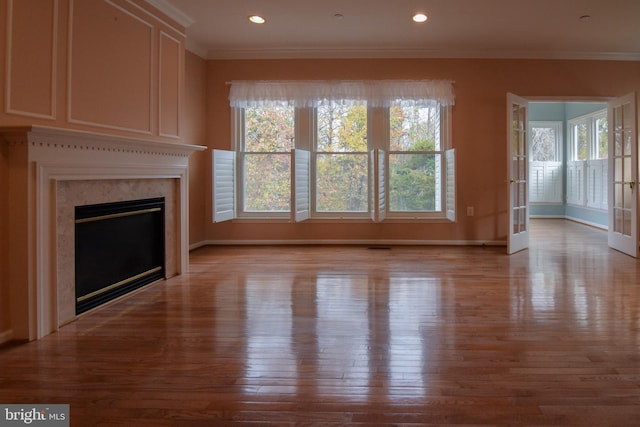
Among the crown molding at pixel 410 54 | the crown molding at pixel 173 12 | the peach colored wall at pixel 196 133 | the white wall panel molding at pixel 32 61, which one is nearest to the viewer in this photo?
the white wall panel molding at pixel 32 61

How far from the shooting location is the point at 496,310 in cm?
305

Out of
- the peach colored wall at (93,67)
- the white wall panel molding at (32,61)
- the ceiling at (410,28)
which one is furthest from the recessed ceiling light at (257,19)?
the white wall panel molding at (32,61)

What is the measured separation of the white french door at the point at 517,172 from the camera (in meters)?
5.22

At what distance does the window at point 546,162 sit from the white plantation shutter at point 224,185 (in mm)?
6694

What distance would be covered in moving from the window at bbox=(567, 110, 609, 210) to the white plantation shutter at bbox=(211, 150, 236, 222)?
19.9 feet

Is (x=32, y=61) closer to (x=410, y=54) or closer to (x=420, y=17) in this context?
(x=420, y=17)

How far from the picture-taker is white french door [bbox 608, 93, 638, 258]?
513cm

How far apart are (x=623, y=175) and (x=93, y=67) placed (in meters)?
5.64

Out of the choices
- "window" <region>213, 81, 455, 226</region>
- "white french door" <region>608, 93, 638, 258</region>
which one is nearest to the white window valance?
"window" <region>213, 81, 455, 226</region>

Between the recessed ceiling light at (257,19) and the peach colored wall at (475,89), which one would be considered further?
the peach colored wall at (475,89)

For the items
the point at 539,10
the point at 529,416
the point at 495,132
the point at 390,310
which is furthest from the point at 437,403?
the point at 495,132

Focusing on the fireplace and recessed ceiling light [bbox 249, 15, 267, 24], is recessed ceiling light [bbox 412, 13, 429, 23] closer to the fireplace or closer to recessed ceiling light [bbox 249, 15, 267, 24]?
recessed ceiling light [bbox 249, 15, 267, 24]

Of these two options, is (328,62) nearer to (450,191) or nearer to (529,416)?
(450,191)

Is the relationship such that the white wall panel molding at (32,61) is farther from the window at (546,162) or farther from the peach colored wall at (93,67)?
the window at (546,162)
